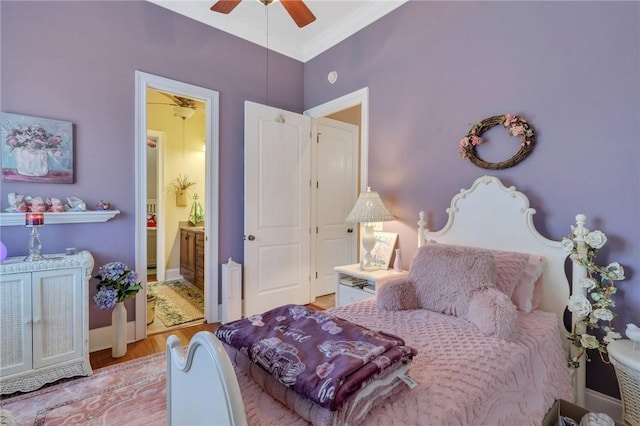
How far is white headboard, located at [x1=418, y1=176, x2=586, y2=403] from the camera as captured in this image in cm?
186

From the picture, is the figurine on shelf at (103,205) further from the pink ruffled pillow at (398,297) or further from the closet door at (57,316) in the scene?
the pink ruffled pillow at (398,297)

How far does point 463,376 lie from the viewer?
1114 millimetres

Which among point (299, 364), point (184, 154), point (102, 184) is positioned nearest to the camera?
point (299, 364)

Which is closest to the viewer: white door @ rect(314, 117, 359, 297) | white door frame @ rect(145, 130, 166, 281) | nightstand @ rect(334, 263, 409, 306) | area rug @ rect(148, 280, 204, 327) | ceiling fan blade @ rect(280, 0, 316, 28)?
ceiling fan blade @ rect(280, 0, 316, 28)

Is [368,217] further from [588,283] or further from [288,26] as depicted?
[288,26]

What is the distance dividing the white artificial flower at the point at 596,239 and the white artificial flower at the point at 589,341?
0.48 metres

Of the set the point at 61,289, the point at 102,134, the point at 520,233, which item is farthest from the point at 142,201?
the point at 520,233

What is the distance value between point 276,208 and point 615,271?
106 inches

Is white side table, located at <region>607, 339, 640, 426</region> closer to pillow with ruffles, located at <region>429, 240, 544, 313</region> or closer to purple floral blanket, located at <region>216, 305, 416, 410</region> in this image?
pillow with ruffles, located at <region>429, 240, 544, 313</region>

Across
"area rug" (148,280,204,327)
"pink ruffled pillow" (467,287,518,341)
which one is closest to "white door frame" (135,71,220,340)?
"area rug" (148,280,204,327)

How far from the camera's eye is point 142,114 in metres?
2.72

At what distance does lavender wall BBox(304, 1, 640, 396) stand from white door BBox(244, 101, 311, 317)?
3.01ft

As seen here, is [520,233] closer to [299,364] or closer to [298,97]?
[299,364]

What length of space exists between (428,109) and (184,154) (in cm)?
395
